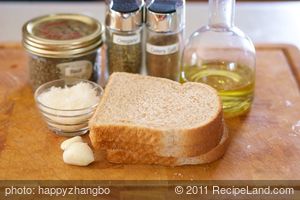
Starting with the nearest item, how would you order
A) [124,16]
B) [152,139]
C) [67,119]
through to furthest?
[152,139] → [67,119] → [124,16]

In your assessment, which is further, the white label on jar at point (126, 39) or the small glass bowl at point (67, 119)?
the white label on jar at point (126, 39)

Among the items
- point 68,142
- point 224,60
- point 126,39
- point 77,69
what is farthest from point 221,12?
point 68,142

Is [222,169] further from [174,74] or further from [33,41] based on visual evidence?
[33,41]

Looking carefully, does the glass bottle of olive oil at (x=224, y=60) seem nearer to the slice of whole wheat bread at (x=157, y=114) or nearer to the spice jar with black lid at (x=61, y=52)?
the slice of whole wheat bread at (x=157, y=114)

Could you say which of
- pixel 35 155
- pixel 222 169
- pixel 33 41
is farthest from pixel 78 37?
pixel 222 169

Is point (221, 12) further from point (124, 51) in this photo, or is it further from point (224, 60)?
A: point (124, 51)

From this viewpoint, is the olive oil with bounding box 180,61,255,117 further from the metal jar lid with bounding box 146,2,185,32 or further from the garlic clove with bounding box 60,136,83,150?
the garlic clove with bounding box 60,136,83,150

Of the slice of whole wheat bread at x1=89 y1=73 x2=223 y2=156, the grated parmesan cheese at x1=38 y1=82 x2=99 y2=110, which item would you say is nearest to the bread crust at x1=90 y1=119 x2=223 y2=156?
the slice of whole wheat bread at x1=89 y1=73 x2=223 y2=156

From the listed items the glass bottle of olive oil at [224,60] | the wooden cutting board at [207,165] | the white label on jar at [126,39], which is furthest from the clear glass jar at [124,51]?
the wooden cutting board at [207,165]
